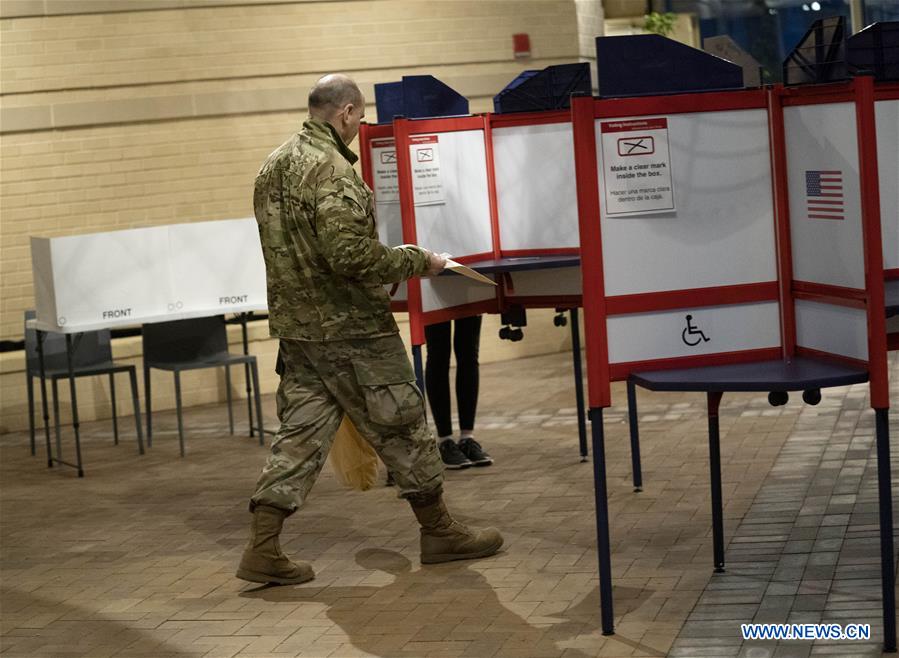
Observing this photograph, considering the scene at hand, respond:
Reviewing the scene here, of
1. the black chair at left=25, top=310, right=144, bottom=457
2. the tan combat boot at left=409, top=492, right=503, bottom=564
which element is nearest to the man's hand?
the tan combat boot at left=409, top=492, right=503, bottom=564

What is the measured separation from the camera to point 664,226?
4.41 metres

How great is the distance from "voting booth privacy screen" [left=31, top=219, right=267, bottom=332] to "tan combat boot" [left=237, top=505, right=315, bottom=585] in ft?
10.7

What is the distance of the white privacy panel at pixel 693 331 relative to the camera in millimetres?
4402

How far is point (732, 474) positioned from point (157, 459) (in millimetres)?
3781

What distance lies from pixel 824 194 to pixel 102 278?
5.28m

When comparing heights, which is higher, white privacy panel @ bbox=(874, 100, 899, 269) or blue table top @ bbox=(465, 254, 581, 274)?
white privacy panel @ bbox=(874, 100, 899, 269)

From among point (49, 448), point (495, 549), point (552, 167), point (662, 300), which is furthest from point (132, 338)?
point (662, 300)

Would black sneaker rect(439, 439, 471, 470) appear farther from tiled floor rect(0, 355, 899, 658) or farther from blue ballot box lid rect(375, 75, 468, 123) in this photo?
blue ballot box lid rect(375, 75, 468, 123)

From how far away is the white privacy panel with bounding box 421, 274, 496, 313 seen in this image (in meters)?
6.70

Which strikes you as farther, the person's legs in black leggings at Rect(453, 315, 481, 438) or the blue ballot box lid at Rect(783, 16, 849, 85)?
the person's legs in black leggings at Rect(453, 315, 481, 438)

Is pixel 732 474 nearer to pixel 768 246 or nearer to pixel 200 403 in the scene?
pixel 768 246

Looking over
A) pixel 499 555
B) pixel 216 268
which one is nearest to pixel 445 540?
pixel 499 555

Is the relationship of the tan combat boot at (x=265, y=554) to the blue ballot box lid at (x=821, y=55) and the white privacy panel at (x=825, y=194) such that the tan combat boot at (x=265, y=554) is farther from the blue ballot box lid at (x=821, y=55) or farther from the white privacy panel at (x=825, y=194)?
the blue ballot box lid at (x=821, y=55)

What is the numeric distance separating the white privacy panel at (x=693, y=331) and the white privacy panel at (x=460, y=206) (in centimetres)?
242
